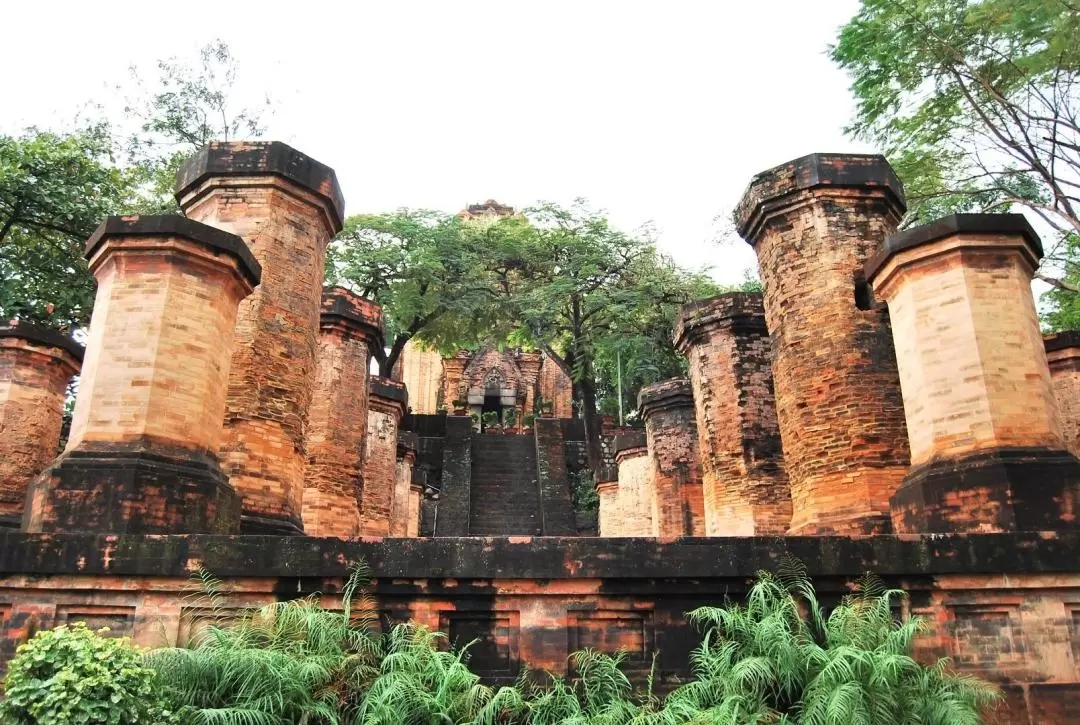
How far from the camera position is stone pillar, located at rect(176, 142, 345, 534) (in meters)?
9.30

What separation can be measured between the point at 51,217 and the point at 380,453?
23.1ft

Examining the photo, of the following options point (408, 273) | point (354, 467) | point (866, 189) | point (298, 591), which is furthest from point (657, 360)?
point (298, 591)

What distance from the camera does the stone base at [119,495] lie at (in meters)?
6.45

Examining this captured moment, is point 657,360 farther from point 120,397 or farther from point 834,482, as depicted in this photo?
point 120,397

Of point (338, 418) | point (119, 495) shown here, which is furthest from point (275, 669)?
point (338, 418)

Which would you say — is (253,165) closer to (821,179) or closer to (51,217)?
(821,179)

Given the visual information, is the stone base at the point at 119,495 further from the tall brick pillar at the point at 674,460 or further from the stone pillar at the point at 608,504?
the stone pillar at the point at 608,504

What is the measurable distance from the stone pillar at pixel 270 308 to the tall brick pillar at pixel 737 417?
6763 millimetres

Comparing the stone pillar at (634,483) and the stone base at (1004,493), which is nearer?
the stone base at (1004,493)

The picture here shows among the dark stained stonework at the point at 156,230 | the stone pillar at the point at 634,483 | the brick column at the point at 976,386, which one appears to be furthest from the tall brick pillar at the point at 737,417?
the dark stained stonework at the point at 156,230

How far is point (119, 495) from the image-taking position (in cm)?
649

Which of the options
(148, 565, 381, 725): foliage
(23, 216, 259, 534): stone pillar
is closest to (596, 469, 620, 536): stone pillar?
(23, 216, 259, 534): stone pillar

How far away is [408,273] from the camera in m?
25.0

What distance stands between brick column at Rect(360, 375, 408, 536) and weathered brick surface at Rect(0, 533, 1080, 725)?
10971mm
